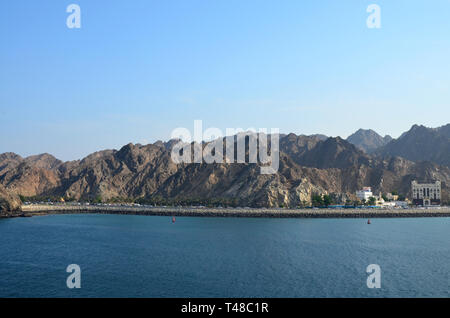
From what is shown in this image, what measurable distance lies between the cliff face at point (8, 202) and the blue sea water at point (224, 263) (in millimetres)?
63989

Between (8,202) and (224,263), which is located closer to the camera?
(224,263)

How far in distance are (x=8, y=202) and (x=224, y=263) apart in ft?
479

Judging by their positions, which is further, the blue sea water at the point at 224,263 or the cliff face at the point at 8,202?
the cliff face at the point at 8,202

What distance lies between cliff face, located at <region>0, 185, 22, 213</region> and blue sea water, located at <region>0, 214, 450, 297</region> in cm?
6399

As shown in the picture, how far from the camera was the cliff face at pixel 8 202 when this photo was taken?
17810 centimetres

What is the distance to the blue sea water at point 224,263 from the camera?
56.2 metres

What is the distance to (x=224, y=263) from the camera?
7344 centimetres

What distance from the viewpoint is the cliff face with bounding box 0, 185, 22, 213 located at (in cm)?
17810

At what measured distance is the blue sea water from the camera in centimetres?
5625

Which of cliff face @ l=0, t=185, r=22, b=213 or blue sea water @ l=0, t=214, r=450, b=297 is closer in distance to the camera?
blue sea water @ l=0, t=214, r=450, b=297

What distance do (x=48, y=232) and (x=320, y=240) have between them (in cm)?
8119

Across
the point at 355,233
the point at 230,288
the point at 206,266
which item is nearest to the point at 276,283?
the point at 230,288
